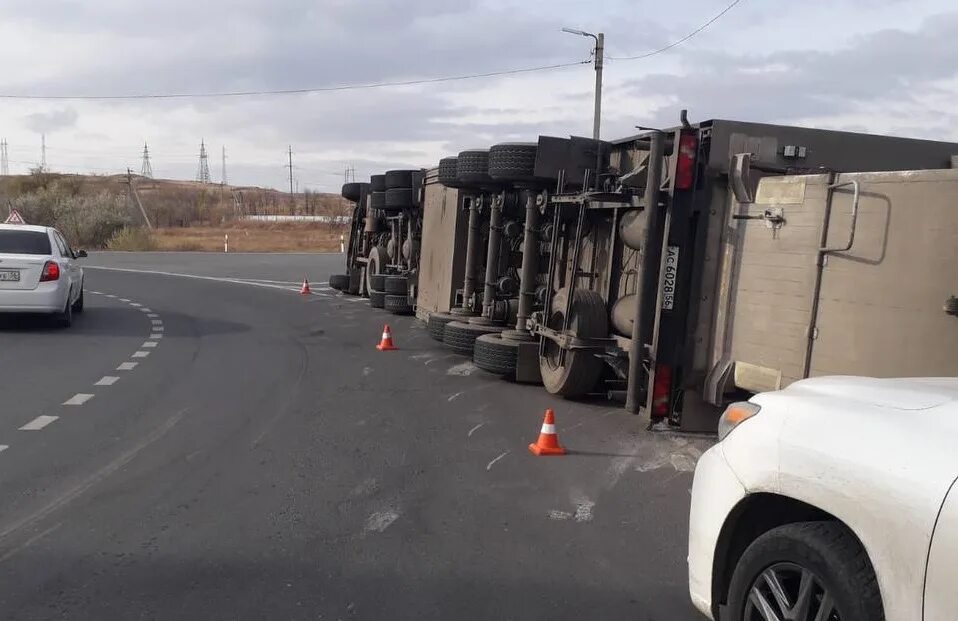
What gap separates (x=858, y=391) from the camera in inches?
128

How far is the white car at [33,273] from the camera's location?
1371 cm

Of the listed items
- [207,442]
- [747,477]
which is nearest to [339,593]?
[747,477]

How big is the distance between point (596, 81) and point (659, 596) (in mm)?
25289

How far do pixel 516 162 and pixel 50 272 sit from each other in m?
8.18

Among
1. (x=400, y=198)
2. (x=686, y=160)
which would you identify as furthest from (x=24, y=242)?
(x=686, y=160)

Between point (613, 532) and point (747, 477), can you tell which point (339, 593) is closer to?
point (613, 532)

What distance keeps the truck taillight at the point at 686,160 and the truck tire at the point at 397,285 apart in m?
9.97

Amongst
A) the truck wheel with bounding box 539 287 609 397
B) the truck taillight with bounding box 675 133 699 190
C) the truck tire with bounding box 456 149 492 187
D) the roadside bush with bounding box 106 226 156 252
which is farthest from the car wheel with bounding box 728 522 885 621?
the roadside bush with bounding box 106 226 156 252

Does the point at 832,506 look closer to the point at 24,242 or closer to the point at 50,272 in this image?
the point at 50,272

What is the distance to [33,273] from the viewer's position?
13805 mm

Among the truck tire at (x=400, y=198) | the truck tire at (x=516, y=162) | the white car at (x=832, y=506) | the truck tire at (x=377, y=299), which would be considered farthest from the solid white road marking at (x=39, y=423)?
the truck tire at (x=377, y=299)

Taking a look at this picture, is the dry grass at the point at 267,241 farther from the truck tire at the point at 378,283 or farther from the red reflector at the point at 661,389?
the red reflector at the point at 661,389

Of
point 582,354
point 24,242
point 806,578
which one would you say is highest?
point 24,242

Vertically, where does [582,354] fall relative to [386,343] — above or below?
above
